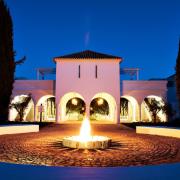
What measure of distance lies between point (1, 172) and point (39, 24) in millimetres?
76986

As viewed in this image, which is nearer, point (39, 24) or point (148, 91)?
point (148, 91)

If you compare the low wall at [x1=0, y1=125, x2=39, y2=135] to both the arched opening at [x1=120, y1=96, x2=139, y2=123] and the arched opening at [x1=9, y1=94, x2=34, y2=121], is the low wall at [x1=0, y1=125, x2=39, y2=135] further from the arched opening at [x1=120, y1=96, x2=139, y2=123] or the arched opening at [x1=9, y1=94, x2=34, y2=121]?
the arched opening at [x1=120, y1=96, x2=139, y2=123]

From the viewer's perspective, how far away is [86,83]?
2645 cm

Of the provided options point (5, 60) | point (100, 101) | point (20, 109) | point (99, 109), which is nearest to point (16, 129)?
point (5, 60)

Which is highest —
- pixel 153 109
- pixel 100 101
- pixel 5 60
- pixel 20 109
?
pixel 5 60

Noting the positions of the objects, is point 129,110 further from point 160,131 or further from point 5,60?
point 160,131

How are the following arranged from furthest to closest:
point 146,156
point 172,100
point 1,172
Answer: point 172,100, point 146,156, point 1,172

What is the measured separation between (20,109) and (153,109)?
12.8 metres

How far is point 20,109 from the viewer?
86.3 ft

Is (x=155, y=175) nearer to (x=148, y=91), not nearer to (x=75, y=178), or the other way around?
(x=75, y=178)

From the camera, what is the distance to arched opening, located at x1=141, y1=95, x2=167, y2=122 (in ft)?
87.8

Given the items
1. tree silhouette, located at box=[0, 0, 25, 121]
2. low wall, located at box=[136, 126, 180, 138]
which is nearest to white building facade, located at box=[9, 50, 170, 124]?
tree silhouette, located at box=[0, 0, 25, 121]

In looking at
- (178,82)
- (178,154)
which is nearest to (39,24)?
(178,82)

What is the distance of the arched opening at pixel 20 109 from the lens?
26250 millimetres
